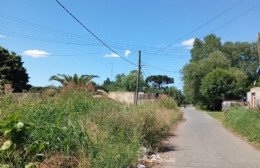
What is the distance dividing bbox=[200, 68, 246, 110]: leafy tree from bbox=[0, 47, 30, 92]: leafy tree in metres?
36.9

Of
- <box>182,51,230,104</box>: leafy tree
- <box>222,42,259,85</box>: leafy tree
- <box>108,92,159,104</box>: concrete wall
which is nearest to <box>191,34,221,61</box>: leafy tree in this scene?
<box>222,42,259,85</box>: leafy tree

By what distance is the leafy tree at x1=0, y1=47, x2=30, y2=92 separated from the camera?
53.4m

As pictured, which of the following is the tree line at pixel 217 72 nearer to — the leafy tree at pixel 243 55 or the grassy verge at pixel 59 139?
the leafy tree at pixel 243 55

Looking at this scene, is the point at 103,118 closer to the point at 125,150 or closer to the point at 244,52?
the point at 125,150

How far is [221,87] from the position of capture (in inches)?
3184

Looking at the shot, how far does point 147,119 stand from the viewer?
1692 cm

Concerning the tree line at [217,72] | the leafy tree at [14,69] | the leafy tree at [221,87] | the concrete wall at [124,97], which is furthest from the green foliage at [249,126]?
the leafy tree at [221,87]

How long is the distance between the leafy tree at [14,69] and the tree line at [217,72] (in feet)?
122

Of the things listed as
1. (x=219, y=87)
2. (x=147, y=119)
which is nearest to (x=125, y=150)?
(x=147, y=119)

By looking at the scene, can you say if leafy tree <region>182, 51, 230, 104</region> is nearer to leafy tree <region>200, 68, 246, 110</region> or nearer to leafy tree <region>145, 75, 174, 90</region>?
leafy tree <region>200, 68, 246, 110</region>

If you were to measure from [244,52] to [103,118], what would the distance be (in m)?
94.6

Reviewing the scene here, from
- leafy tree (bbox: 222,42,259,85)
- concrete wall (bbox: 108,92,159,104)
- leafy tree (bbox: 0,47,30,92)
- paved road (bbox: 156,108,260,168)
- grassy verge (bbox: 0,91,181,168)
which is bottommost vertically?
paved road (bbox: 156,108,260,168)

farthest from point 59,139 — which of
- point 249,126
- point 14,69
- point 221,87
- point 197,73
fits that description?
point 197,73

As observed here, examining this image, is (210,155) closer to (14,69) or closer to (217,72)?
(14,69)
